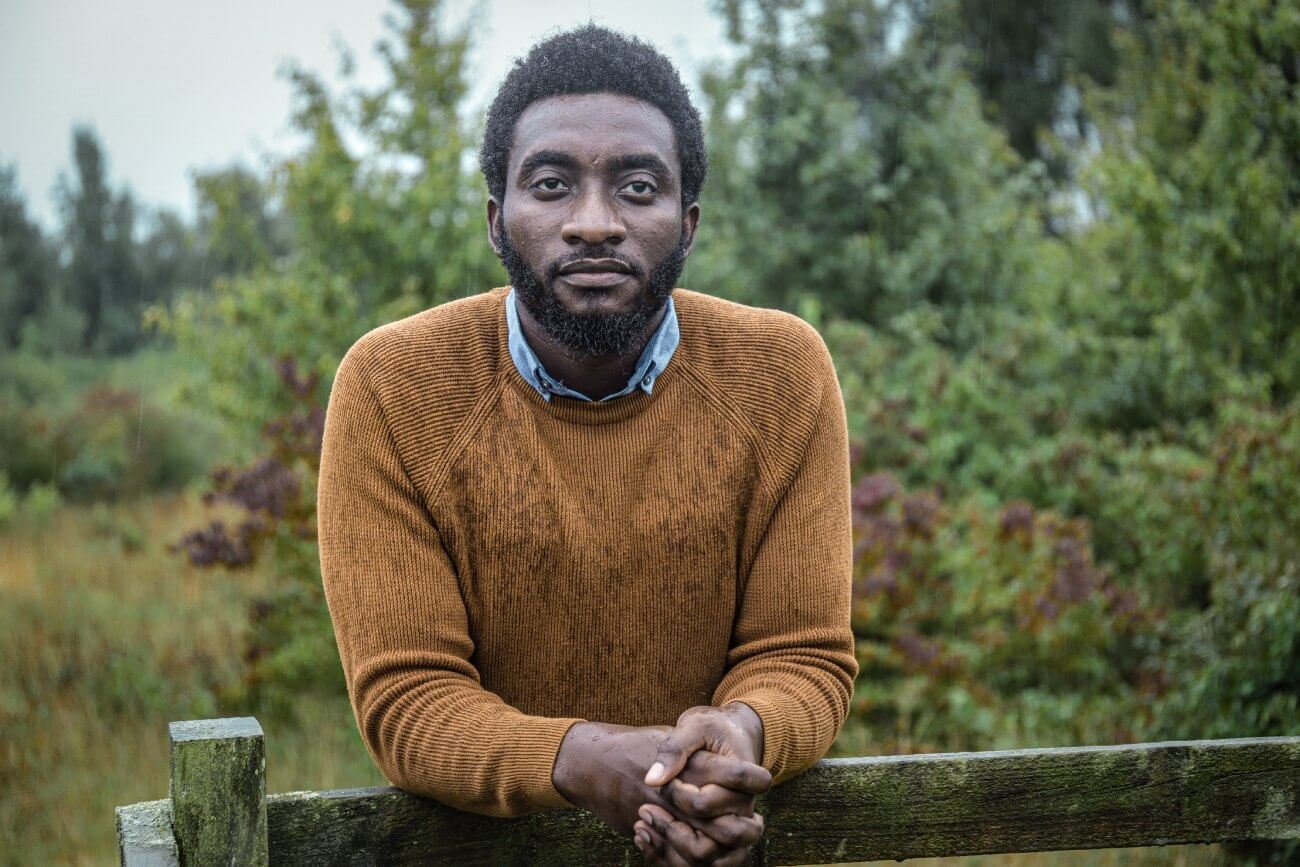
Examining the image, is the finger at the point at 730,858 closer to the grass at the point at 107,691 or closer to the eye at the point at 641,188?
the eye at the point at 641,188

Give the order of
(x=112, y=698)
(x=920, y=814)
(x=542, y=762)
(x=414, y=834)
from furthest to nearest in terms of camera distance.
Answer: (x=112, y=698), (x=920, y=814), (x=414, y=834), (x=542, y=762)

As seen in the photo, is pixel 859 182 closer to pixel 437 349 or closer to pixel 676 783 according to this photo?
pixel 437 349

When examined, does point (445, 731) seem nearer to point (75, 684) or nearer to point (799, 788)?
point (799, 788)

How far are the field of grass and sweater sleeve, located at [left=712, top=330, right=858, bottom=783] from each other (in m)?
2.56

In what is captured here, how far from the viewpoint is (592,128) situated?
2.15 m

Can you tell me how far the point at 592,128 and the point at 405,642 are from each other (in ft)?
2.96

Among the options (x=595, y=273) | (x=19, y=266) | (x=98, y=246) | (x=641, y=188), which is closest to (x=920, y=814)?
(x=595, y=273)

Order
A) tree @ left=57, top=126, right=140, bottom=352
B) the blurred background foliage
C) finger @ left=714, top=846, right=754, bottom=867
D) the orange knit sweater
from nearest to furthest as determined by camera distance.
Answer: finger @ left=714, top=846, right=754, bottom=867
the orange knit sweater
the blurred background foliage
tree @ left=57, top=126, right=140, bottom=352

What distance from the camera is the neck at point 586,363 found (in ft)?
7.23

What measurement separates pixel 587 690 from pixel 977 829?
26.8 inches

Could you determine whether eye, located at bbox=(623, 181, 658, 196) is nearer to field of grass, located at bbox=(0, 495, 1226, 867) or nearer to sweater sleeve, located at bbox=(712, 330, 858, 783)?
sweater sleeve, located at bbox=(712, 330, 858, 783)

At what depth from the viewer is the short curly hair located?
2188mm

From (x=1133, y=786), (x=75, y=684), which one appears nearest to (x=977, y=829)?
(x=1133, y=786)

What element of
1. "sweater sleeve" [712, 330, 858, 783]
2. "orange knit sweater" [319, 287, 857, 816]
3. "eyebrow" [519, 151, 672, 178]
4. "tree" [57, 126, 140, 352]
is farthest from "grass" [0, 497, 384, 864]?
"tree" [57, 126, 140, 352]
